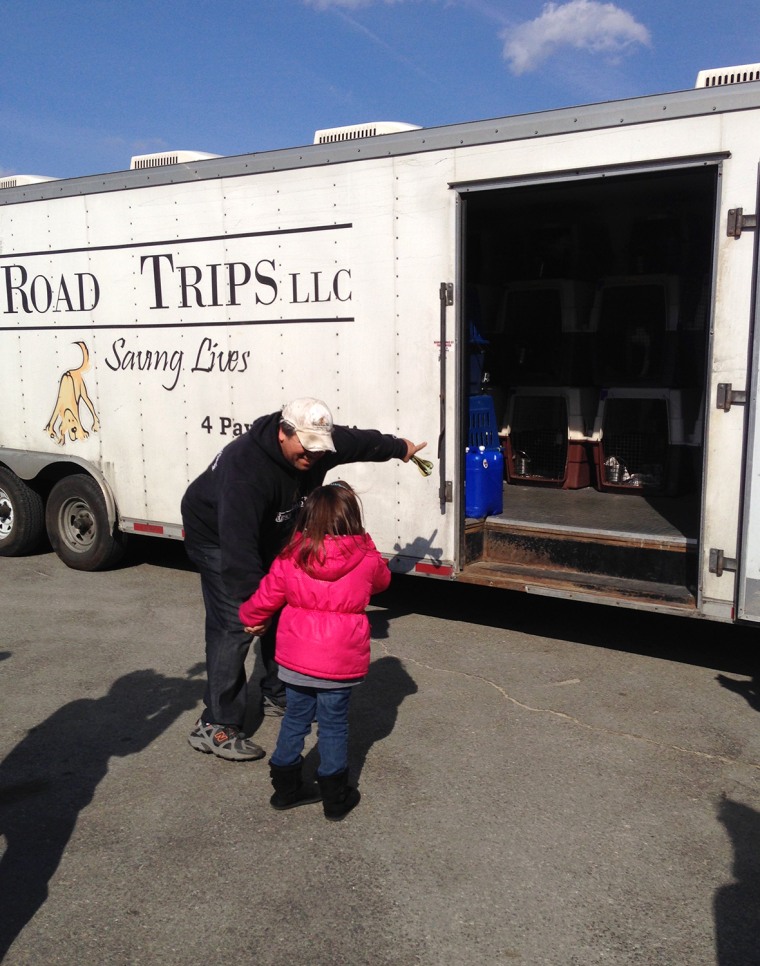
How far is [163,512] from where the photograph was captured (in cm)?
658

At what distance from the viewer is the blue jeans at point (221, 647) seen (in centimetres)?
401

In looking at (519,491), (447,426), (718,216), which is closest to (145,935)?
(447,426)

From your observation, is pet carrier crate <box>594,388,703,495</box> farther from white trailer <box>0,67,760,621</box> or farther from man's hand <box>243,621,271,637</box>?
man's hand <box>243,621,271,637</box>

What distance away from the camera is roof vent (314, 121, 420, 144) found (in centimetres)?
538

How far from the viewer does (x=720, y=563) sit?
4.55 meters

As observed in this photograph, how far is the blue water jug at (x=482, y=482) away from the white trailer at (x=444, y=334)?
5.1 inches

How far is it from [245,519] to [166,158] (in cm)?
378

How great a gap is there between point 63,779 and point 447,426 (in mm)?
2816

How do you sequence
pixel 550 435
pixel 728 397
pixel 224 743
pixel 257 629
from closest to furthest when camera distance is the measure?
1. pixel 257 629
2. pixel 224 743
3. pixel 728 397
4. pixel 550 435

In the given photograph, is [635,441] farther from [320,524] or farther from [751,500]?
[320,524]

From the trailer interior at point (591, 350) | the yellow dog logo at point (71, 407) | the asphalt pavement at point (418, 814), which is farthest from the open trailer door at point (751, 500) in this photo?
the yellow dog logo at point (71, 407)

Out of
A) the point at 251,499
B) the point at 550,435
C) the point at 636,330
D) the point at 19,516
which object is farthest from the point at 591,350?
the point at 19,516

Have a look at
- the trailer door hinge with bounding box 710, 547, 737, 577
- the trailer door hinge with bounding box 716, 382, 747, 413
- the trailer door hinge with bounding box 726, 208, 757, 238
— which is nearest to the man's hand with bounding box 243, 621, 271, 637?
the trailer door hinge with bounding box 710, 547, 737, 577

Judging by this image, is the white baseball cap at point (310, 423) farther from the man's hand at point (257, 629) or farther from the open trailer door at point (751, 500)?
the open trailer door at point (751, 500)
